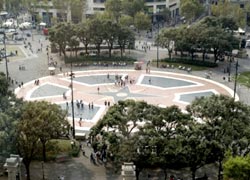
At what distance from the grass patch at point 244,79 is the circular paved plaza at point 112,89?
3412 mm

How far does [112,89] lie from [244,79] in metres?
20.8

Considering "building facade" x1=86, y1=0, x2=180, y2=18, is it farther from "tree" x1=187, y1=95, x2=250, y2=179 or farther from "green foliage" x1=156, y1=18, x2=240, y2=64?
"tree" x1=187, y1=95, x2=250, y2=179

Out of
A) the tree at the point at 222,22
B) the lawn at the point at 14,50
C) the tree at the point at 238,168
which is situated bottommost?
the tree at the point at 238,168

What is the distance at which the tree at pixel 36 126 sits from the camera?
38.1 meters

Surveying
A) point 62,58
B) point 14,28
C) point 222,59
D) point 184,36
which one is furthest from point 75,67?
point 14,28

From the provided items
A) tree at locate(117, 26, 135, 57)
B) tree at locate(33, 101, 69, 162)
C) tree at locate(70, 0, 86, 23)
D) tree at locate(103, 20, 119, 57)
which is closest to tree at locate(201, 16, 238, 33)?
tree at locate(117, 26, 135, 57)

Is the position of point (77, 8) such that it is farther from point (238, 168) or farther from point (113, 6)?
point (238, 168)

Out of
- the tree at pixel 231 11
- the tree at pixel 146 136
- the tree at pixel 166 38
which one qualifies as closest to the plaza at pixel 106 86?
the tree at pixel 166 38

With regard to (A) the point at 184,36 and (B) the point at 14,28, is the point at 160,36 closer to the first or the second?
(A) the point at 184,36

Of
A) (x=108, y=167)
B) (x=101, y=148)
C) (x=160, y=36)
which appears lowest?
(x=108, y=167)

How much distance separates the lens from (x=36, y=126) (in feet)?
125

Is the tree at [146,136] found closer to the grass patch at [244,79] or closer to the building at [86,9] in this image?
the grass patch at [244,79]

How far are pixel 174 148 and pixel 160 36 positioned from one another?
4606 cm

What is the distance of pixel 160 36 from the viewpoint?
260 ft
